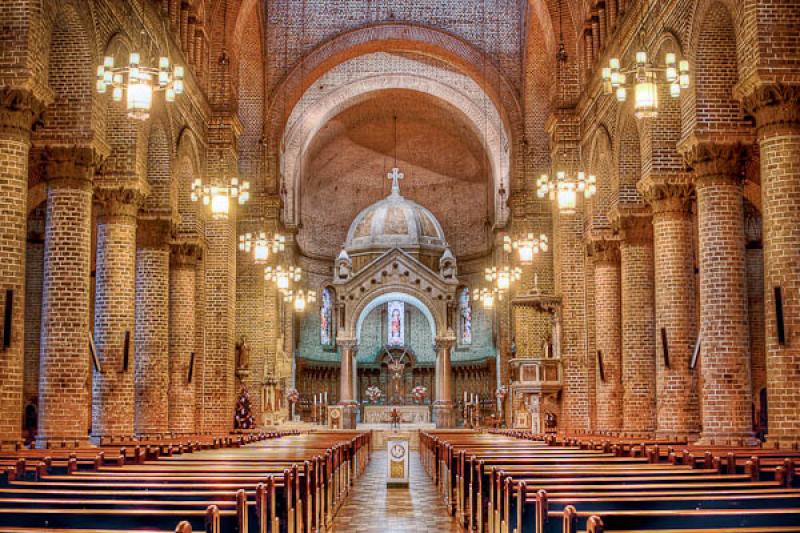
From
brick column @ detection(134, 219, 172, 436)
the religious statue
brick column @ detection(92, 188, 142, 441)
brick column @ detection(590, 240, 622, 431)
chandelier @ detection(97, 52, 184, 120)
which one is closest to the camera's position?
chandelier @ detection(97, 52, 184, 120)

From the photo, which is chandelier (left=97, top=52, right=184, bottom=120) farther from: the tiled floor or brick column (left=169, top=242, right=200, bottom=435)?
brick column (left=169, top=242, right=200, bottom=435)

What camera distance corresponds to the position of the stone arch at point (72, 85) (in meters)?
18.6

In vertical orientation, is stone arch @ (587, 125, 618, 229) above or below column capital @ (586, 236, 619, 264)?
above

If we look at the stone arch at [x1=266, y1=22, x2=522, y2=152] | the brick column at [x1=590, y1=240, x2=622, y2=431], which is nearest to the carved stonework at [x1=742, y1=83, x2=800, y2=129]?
the brick column at [x1=590, y1=240, x2=622, y2=431]

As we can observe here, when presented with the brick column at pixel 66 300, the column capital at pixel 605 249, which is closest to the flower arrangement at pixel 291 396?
the column capital at pixel 605 249

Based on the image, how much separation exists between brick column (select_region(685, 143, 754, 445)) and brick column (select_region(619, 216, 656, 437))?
6.08 meters

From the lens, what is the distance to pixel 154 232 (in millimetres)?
25172

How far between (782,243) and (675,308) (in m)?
5.70

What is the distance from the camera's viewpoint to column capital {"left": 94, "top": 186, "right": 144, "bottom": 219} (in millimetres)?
21641

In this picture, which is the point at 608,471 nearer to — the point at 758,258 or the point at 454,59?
the point at 758,258

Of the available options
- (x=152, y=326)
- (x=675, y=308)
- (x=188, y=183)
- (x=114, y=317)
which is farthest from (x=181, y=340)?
(x=675, y=308)

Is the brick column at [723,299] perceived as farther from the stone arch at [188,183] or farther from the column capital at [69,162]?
the stone arch at [188,183]

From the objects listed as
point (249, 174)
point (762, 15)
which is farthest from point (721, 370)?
point (249, 174)

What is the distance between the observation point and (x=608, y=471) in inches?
408
